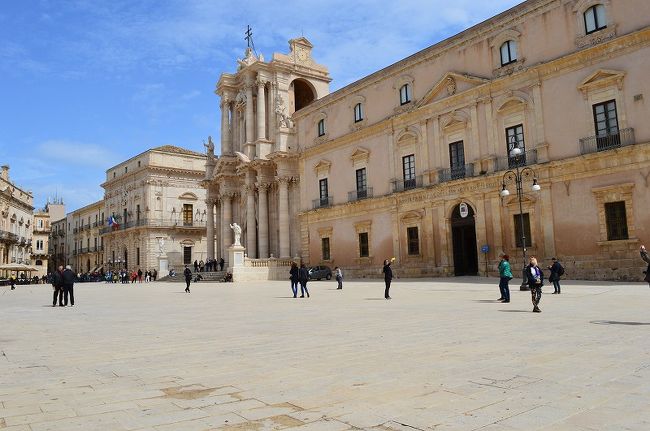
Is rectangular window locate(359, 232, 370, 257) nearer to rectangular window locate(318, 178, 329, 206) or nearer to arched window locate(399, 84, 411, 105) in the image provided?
rectangular window locate(318, 178, 329, 206)

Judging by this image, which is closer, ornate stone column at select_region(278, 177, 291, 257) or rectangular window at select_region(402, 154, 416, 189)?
rectangular window at select_region(402, 154, 416, 189)

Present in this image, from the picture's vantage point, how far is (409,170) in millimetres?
31000

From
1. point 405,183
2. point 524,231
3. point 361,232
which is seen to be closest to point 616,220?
point 524,231

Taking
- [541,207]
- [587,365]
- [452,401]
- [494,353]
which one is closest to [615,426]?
[452,401]

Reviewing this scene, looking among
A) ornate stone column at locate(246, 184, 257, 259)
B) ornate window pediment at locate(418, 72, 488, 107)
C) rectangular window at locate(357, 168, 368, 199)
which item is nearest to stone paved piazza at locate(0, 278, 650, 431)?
ornate window pediment at locate(418, 72, 488, 107)

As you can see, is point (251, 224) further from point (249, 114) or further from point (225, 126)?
point (225, 126)

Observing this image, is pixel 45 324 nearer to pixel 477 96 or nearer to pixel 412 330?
pixel 412 330

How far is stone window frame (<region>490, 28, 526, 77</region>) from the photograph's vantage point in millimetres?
25484

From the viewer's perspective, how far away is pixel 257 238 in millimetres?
43719

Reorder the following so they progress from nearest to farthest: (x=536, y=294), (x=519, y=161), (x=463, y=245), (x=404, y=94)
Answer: (x=536, y=294) < (x=519, y=161) < (x=463, y=245) < (x=404, y=94)

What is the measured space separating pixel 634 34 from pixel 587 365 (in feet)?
66.9

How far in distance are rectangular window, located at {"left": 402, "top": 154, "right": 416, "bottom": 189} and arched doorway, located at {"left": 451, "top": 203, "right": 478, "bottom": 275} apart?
3439mm

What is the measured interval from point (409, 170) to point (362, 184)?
A: 402cm

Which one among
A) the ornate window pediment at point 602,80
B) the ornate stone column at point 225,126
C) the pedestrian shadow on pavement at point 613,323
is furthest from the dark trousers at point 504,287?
the ornate stone column at point 225,126
